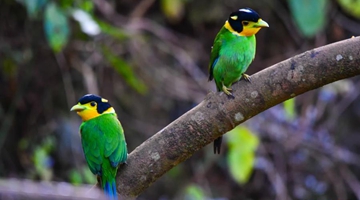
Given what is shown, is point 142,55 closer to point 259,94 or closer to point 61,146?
point 61,146

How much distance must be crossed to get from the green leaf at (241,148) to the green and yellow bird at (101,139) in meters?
1.49

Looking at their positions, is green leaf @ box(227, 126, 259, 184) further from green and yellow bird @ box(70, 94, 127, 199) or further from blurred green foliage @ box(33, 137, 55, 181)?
green and yellow bird @ box(70, 94, 127, 199)

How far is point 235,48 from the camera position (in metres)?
2.25

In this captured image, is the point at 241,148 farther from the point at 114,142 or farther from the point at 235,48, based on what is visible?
the point at 114,142

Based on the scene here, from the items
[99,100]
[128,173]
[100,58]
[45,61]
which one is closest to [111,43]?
[100,58]

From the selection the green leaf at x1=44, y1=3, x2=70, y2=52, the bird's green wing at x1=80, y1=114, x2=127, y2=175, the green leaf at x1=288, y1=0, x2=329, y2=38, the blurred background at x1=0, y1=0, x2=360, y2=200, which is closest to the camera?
the bird's green wing at x1=80, y1=114, x2=127, y2=175

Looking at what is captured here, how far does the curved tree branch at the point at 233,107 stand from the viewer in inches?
65.3

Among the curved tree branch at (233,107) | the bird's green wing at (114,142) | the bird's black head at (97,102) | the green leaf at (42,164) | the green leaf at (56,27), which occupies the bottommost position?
the curved tree branch at (233,107)

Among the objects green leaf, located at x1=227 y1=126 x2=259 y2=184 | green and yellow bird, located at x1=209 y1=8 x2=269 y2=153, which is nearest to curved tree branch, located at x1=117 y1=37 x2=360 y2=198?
green and yellow bird, located at x1=209 y1=8 x2=269 y2=153

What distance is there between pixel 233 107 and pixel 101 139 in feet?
2.16

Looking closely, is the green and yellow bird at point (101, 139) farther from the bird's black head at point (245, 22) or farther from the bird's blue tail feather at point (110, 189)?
the bird's black head at point (245, 22)

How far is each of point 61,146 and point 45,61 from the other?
67 centimetres

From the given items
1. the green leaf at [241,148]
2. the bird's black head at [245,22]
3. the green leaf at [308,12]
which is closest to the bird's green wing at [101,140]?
the bird's black head at [245,22]

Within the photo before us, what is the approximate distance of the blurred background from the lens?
12.8ft
